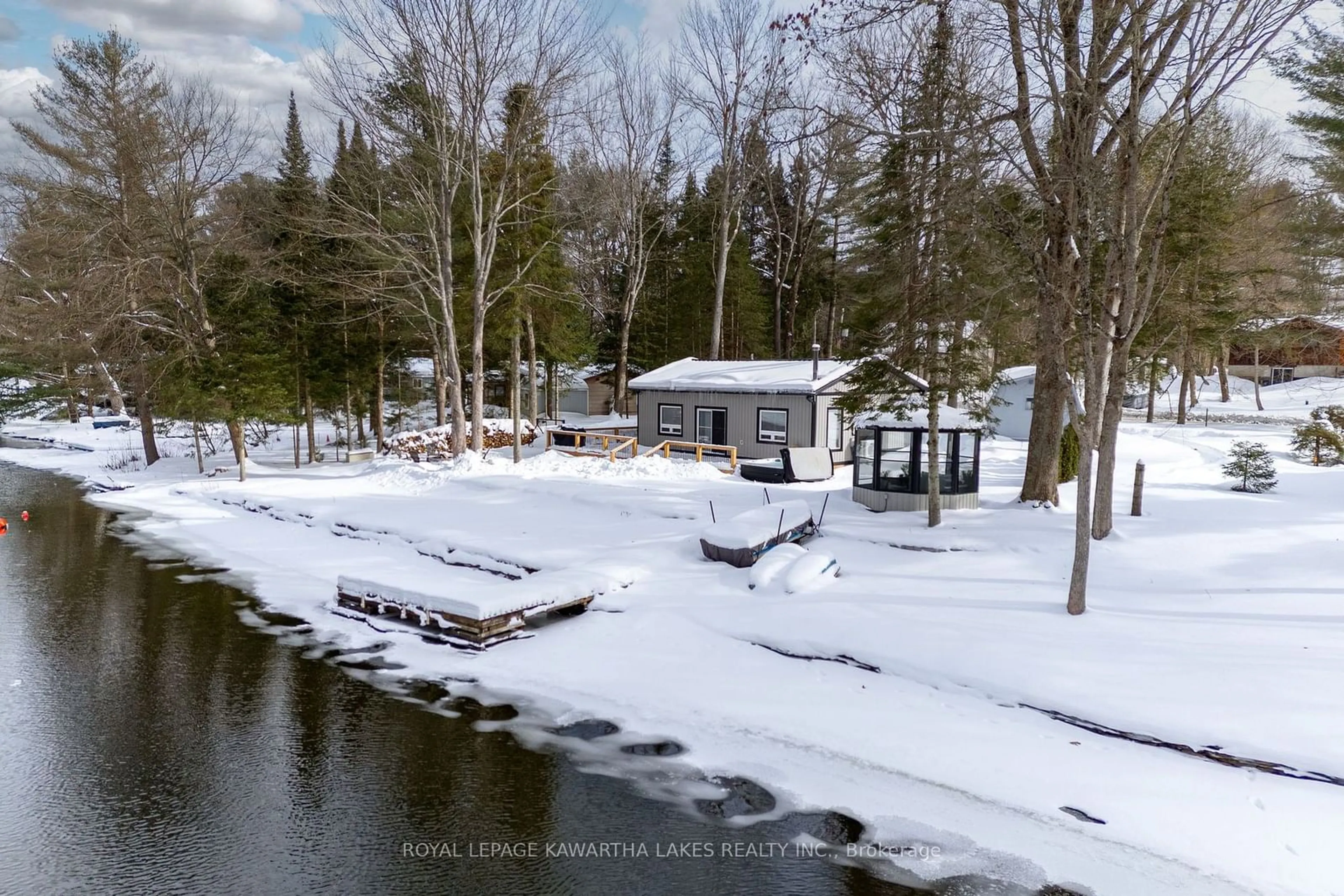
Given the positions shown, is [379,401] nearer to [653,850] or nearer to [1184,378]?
[653,850]

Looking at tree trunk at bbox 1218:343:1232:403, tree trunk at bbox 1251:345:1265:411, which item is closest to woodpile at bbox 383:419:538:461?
→ tree trunk at bbox 1251:345:1265:411

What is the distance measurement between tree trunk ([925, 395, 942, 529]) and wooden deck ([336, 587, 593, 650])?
6.60 meters

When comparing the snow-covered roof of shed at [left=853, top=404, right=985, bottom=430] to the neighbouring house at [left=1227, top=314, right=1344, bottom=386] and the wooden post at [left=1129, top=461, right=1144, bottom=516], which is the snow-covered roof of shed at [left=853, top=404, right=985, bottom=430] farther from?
the neighbouring house at [left=1227, top=314, right=1344, bottom=386]

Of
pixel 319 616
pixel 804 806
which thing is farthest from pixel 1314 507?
pixel 319 616

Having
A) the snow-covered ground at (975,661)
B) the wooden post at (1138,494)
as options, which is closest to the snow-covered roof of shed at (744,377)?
the snow-covered ground at (975,661)

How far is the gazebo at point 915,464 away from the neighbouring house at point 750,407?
5008mm

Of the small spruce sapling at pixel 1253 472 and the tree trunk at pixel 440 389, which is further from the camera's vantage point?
the tree trunk at pixel 440 389

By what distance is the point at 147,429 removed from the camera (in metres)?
29.0

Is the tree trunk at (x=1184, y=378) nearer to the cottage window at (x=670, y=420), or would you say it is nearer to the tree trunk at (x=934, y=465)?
the cottage window at (x=670, y=420)

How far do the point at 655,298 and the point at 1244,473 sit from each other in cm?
3074

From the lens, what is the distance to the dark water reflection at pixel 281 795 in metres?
5.88

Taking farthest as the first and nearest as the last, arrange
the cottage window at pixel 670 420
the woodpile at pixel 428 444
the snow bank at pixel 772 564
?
the cottage window at pixel 670 420 < the woodpile at pixel 428 444 < the snow bank at pixel 772 564

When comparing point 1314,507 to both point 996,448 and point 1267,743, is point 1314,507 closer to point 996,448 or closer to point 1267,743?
point 1267,743

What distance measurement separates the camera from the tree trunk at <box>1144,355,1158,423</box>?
25.9 m
